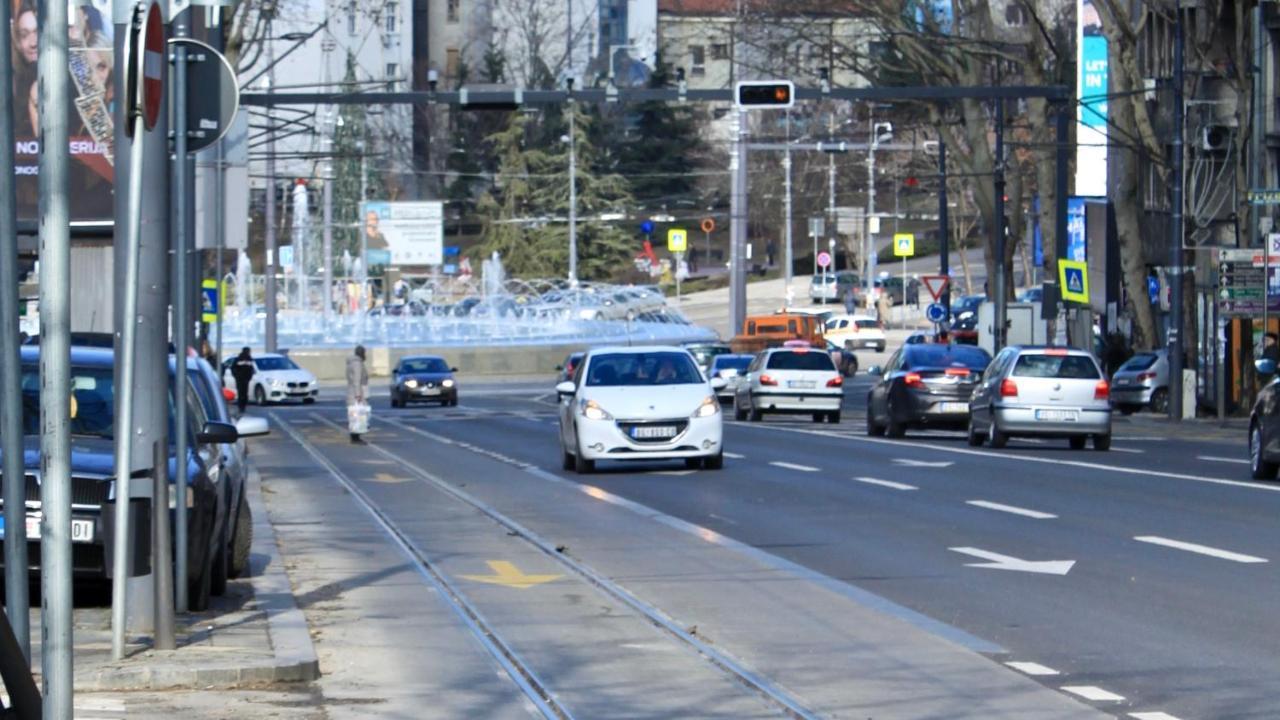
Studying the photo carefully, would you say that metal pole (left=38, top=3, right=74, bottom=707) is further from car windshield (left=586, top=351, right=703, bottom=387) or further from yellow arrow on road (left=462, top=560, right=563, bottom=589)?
car windshield (left=586, top=351, right=703, bottom=387)

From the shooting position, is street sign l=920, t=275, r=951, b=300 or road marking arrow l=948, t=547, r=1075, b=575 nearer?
road marking arrow l=948, t=547, r=1075, b=575

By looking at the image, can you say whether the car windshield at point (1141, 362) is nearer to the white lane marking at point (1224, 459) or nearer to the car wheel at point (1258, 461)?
the white lane marking at point (1224, 459)

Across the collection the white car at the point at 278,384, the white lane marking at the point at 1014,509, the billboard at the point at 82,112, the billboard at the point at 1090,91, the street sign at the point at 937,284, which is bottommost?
the white car at the point at 278,384

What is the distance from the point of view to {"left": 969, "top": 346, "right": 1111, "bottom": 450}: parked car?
102ft

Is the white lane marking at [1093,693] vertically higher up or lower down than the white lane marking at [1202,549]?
higher up

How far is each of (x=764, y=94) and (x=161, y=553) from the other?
91.0 feet

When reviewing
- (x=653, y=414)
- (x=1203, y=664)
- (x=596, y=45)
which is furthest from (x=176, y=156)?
(x=596, y=45)

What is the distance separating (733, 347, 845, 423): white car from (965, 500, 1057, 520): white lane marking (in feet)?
77.2

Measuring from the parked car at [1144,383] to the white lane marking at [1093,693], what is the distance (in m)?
39.1

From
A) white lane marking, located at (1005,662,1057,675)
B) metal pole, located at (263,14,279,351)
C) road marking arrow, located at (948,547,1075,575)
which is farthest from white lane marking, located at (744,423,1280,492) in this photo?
metal pole, located at (263,14,279,351)

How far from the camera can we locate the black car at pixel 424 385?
57000mm

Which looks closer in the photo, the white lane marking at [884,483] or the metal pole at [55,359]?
the metal pole at [55,359]

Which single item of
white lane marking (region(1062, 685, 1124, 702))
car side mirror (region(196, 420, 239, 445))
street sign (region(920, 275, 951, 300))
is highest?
street sign (region(920, 275, 951, 300))

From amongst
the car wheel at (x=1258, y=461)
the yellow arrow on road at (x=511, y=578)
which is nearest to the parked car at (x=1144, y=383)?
the car wheel at (x=1258, y=461)
